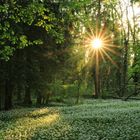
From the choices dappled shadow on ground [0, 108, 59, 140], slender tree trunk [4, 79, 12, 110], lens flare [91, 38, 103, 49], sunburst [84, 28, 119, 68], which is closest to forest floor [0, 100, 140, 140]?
dappled shadow on ground [0, 108, 59, 140]

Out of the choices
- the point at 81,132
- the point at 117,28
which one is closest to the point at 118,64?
the point at 117,28

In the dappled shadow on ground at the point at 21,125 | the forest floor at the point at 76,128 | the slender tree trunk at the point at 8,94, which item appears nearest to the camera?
the forest floor at the point at 76,128

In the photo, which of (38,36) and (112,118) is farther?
(38,36)

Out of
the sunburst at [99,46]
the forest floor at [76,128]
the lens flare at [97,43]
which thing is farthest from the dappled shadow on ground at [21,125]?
the lens flare at [97,43]

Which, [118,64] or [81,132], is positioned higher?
[118,64]

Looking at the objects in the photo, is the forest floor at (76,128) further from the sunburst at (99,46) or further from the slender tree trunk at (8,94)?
the sunburst at (99,46)

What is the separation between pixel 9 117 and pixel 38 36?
12.6m

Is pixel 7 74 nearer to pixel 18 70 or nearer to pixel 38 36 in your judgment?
Result: pixel 18 70

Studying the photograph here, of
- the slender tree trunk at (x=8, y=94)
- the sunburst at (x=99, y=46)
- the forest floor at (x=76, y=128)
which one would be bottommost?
the forest floor at (x=76, y=128)

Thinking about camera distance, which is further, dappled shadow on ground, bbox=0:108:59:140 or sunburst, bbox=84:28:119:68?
sunburst, bbox=84:28:119:68

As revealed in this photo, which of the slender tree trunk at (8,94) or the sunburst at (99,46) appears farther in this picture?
the sunburst at (99,46)

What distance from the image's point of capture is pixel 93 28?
3029 inches

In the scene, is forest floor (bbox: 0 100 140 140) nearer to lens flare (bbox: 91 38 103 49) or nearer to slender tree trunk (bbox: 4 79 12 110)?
slender tree trunk (bbox: 4 79 12 110)

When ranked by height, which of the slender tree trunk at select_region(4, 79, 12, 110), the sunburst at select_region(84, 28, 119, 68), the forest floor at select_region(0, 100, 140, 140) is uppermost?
the sunburst at select_region(84, 28, 119, 68)
